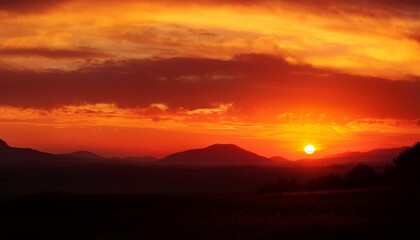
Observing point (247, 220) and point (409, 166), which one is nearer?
point (247, 220)

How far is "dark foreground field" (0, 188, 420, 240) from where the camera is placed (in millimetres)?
24531

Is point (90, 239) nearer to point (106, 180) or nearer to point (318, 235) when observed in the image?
point (318, 235)

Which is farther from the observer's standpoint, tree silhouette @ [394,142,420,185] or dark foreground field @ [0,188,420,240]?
tree silhouette @ [394,142,420,185]

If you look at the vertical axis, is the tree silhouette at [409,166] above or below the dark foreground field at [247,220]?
above

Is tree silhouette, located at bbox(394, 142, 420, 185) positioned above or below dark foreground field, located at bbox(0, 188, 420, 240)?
above

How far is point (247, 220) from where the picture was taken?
95.7 feet

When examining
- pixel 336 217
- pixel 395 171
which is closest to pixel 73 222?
Answer: pixel 336 217

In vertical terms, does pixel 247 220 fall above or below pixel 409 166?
below

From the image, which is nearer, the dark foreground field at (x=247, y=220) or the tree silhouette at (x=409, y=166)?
the dark foreground field at (x=247, y=220)

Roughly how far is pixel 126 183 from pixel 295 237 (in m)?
94.6

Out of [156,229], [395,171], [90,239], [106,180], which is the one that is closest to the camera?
[90,239]

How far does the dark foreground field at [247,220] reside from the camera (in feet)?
80.5

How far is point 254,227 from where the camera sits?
87.1 ft

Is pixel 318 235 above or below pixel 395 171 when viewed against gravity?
below
